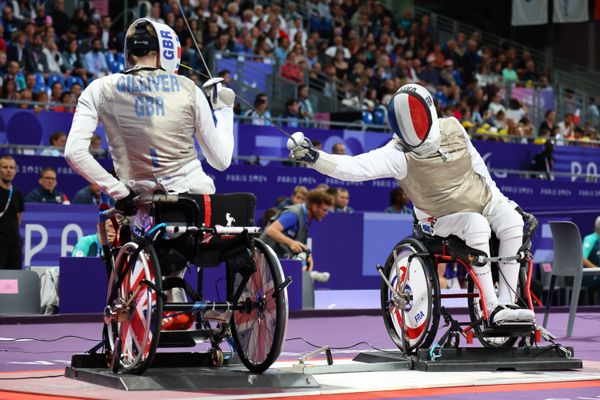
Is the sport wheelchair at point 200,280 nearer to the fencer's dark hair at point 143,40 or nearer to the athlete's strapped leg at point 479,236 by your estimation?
the fencer's dark hair at point 143,40

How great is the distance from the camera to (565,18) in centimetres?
2895

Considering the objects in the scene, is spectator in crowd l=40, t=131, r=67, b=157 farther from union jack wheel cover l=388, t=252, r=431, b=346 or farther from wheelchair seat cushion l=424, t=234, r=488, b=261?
wheelchair seat cushion l=424, t=234, r=488, b=261

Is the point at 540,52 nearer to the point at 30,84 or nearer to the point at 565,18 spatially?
the point at 565,18

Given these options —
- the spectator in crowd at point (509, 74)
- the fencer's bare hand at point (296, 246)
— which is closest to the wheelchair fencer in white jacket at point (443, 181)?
the fencer's bare hand at point (296, 246)

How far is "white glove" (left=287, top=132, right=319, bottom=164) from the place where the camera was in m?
7.63

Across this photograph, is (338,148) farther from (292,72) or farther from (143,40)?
(143,40)

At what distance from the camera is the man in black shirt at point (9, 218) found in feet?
43.3

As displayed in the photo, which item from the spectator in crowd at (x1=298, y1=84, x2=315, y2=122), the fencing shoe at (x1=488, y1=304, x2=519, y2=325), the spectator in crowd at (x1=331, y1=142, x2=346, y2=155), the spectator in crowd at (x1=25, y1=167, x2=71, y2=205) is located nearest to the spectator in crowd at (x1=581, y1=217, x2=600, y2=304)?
the spectator in crowd at (x1=331, y1=142, x2=346, y2=155)

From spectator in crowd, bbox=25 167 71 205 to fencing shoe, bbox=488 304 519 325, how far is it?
7.75m

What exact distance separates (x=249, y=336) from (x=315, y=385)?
0.47 m

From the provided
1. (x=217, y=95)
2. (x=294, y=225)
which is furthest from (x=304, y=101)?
(x=217, y=95)

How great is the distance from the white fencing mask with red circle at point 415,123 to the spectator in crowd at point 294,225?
5110 millimetres

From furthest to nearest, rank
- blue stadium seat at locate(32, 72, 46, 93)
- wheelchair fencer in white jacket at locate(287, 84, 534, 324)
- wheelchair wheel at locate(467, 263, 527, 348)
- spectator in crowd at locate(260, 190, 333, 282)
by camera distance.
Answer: blue stadium seat at locate(32, 72, 46, 93), spectator in crowd at locate(260, 190, 333, 282), wheelchair wheel at locate(467, 263, 527, 348), wheelchair fencer in white jacket at locate(287, 84, 534, 324)

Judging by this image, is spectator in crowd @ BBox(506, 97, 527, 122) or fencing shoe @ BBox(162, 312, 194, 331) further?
spectator in crowd @ BBox(506, 97, 527, 122)
